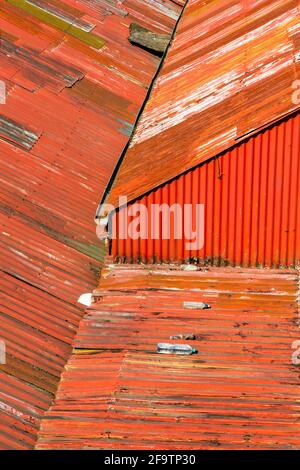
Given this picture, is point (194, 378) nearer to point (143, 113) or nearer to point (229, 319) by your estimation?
point (229, 319)

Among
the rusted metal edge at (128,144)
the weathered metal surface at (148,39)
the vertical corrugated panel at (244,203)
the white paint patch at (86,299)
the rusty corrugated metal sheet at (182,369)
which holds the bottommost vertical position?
the rusty corrugated metal sheet at (182,369)

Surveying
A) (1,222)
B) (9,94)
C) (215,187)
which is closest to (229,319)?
(215,187)

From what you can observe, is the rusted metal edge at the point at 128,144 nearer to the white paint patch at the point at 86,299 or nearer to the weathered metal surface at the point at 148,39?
the weathered metal surface at the point at 148,39

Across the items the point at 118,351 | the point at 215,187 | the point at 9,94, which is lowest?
the point at 118,351

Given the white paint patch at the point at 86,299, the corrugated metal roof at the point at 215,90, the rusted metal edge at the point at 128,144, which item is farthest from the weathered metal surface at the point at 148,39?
the white paint patch at the point at 86,299

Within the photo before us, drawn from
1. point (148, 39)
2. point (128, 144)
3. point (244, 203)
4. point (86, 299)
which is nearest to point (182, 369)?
point (86, 299)

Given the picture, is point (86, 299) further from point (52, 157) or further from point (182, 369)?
point (52, 157)

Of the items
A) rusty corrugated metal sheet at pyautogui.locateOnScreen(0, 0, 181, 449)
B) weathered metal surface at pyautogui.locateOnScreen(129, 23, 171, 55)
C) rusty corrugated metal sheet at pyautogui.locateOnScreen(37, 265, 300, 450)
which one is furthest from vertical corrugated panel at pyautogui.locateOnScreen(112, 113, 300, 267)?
weathered metal surface at pyautogui.locateOnScreen(129, 23, 171, 55)
